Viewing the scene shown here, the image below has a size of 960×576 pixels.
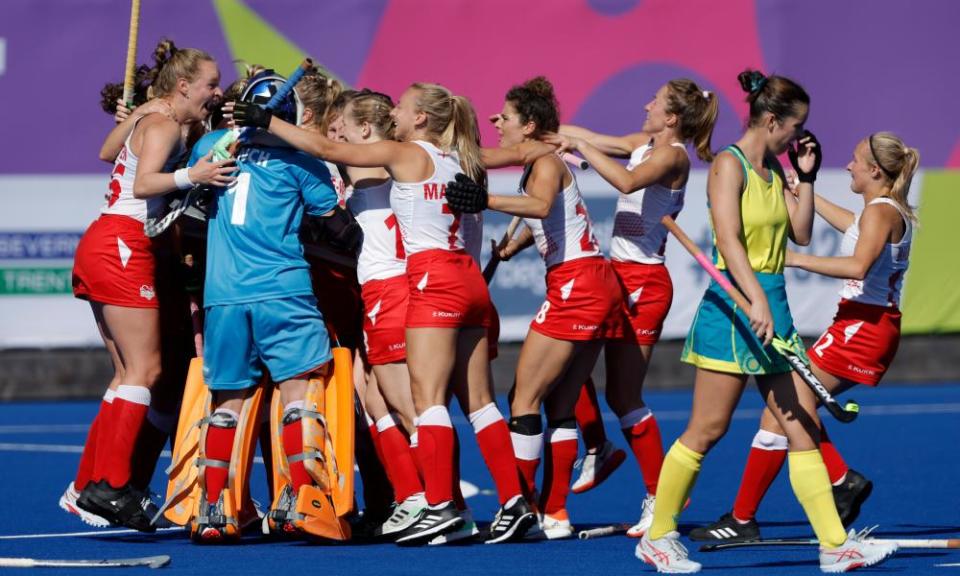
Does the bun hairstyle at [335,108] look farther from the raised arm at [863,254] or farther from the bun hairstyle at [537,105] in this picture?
the raised arm at [863,254]

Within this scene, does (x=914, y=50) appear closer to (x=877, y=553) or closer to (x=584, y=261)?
(x=584, y=261)

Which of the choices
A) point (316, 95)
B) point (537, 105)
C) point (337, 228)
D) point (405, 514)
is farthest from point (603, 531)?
point (316, 95)

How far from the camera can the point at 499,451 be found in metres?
7.05

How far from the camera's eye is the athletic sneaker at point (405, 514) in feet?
23.5

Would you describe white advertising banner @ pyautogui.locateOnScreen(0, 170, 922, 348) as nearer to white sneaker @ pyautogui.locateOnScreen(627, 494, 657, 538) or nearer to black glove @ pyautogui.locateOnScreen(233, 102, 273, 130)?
white sneaker @ pyautogui.locateOnScreen(627, 494, 657, 538)

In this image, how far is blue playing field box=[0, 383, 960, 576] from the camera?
6.47m

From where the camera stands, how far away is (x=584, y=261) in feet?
24.4

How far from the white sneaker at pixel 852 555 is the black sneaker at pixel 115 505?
309 cm

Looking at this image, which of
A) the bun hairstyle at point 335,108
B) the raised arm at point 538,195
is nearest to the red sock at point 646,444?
the raised arm at point 538,195

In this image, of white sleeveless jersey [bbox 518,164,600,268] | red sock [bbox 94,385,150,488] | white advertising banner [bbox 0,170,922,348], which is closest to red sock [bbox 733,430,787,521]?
white sleeveless jersey [bbox 518,164,600,268]

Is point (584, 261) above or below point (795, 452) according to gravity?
above

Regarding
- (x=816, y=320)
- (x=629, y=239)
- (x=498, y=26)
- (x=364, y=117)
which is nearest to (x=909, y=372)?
(x=816, y=320)

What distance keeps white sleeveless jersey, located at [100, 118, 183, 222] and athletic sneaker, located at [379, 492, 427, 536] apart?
1.79m

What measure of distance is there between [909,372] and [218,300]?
10.2 m
